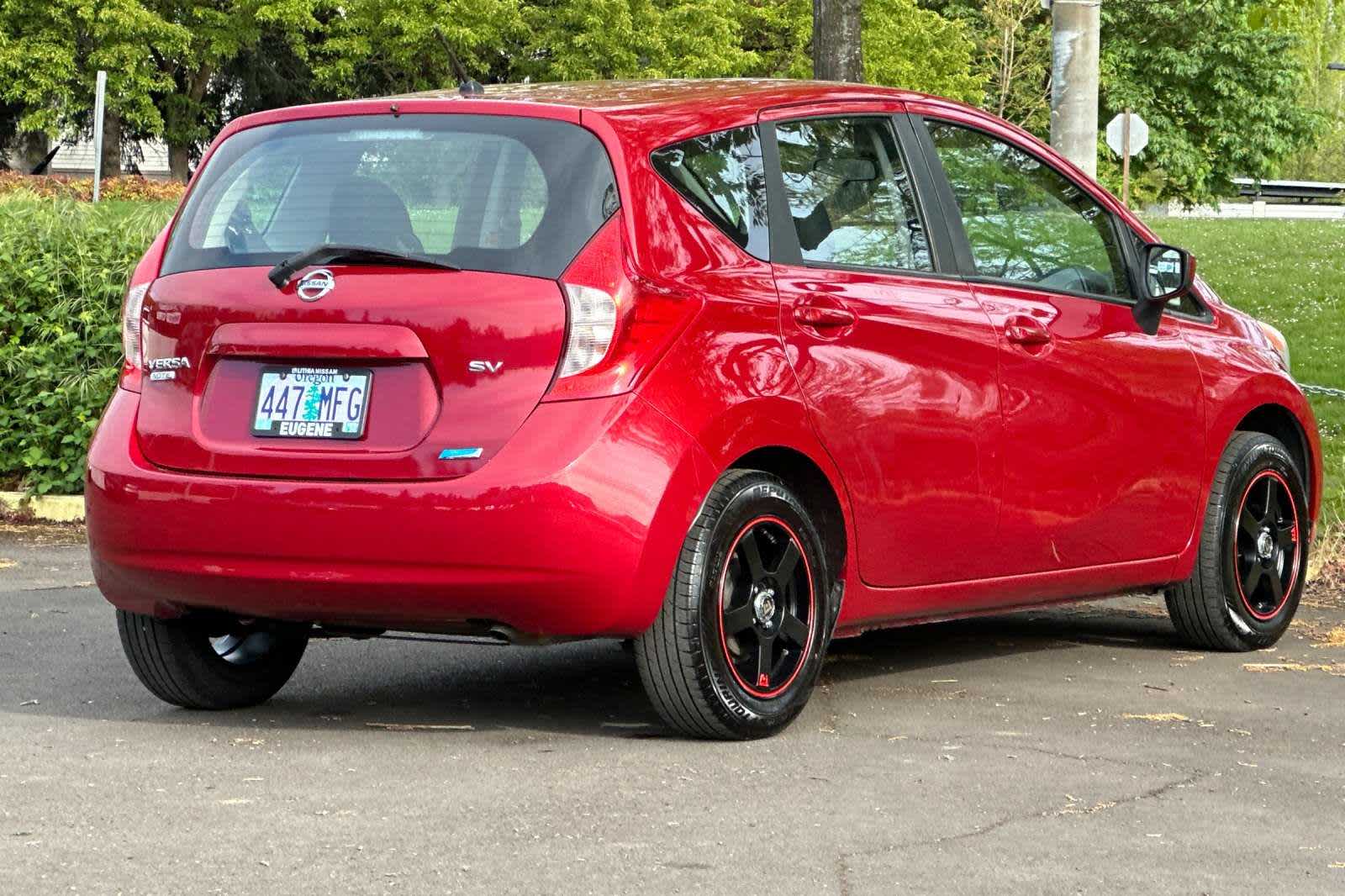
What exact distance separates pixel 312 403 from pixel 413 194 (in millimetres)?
603

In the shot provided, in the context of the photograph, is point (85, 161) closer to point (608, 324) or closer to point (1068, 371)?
point (1068, 371)

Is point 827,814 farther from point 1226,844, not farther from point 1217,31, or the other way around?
point 1217,31

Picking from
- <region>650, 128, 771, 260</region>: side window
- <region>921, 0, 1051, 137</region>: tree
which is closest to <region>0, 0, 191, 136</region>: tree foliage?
<region>921, 0, 1051, 137</region>: tree

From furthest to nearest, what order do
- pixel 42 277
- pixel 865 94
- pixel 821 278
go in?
pixel 42 277 < pixel 865 94 < pixel 821 278

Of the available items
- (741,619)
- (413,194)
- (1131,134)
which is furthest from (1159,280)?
(1131,134)

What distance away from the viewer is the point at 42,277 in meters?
11.8

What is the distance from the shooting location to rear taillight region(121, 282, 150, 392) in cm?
606

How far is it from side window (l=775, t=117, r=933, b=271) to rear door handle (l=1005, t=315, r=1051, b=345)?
34 centimetres

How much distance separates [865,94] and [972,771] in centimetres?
218

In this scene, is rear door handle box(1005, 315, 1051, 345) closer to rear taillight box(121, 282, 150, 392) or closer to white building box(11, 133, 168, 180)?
rear taillight box(121, 282, 150, 392)

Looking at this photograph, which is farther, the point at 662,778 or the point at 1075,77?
the point at 1075,77

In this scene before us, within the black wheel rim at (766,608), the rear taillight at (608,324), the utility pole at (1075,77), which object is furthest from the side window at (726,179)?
the utility pole at (1075,77)

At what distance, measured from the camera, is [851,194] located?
638 centimetres

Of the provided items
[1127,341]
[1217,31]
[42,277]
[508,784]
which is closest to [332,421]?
[508,784]
